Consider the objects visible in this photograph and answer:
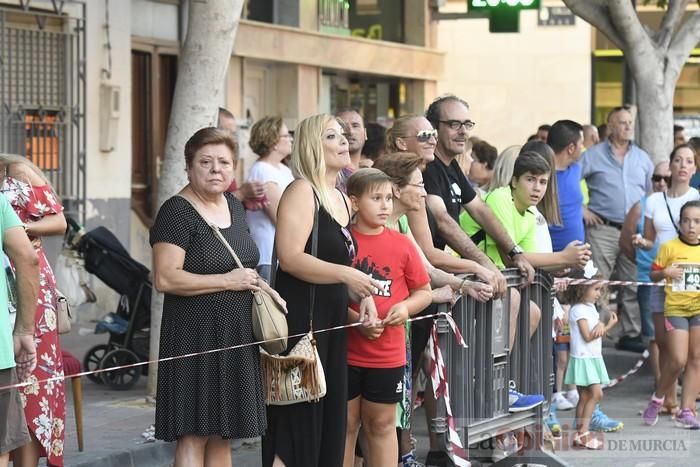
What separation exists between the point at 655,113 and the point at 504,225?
5768mm

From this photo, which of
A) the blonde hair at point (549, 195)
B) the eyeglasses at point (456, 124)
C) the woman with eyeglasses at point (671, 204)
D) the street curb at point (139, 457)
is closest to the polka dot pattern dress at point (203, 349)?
the street curb at point (139, 457)

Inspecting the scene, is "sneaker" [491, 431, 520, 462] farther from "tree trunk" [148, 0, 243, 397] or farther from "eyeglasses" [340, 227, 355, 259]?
"tree trunk" [148, 0, 243, 397]

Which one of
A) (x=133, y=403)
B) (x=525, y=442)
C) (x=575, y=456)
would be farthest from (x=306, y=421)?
(x=133, y=403)

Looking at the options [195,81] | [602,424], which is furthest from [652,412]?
[195,81]

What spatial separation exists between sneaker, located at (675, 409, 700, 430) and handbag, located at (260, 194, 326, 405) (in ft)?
14.3

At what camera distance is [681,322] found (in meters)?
11.1

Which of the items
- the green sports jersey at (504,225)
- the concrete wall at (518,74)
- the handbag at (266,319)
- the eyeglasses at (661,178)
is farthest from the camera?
the concrete wall at (518,74)

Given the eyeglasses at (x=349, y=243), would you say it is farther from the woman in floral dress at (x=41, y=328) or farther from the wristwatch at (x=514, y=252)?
the wristwatch at (x=514, y=252)

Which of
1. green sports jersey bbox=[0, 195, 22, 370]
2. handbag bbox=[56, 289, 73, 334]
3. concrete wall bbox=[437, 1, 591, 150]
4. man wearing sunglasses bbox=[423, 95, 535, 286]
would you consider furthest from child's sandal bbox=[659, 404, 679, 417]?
concrete wall bbox=[437, 1, 591, 150]

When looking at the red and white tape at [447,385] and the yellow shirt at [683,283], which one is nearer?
the red and white tape at [447,385]

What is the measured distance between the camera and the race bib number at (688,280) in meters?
11.0

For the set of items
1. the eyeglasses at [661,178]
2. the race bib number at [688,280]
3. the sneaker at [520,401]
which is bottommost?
the sneaker at [520,401]

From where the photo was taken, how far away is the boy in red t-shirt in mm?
7707

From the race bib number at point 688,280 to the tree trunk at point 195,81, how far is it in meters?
3.65
